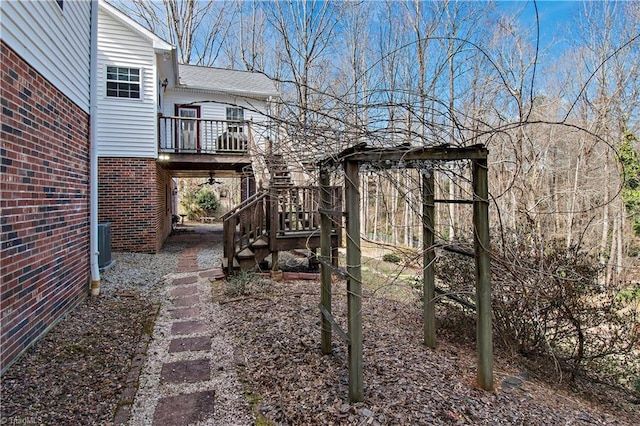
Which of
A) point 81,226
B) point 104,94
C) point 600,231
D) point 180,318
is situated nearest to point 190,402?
point 180,318

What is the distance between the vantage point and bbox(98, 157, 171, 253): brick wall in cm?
904

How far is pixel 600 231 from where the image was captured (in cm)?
1283

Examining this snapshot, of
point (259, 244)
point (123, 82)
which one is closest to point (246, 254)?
point (259, 244)

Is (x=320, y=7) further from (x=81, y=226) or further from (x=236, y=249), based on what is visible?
(x=81, y=226)

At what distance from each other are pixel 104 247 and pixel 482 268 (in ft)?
23.1

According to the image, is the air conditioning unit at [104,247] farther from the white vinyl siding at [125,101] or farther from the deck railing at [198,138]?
the deck railing at [198,138]

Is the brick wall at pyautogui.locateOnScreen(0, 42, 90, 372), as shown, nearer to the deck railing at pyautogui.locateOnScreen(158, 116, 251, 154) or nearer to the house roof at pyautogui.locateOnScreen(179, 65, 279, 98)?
the deck railing at pyautogui.locateOnScreen(158, 116, 251, 154)

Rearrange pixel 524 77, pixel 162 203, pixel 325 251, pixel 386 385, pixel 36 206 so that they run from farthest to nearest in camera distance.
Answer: pixel 162 203
pixel 524 77
pixel 36 206
pixel 325 251
pixel 386 385

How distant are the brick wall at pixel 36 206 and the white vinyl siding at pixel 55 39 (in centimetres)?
15

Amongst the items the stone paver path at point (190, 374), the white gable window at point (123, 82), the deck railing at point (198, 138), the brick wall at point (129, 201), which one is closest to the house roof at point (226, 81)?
the deck railing at point (198, 138)

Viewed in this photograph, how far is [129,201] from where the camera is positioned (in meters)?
9.21

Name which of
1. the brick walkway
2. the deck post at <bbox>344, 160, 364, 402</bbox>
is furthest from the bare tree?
the deck post at <bbox>344, 160, 364, 402</bbox>

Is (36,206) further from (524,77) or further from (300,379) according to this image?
(524,77)

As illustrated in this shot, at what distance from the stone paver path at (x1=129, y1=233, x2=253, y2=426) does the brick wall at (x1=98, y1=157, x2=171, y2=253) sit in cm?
462
